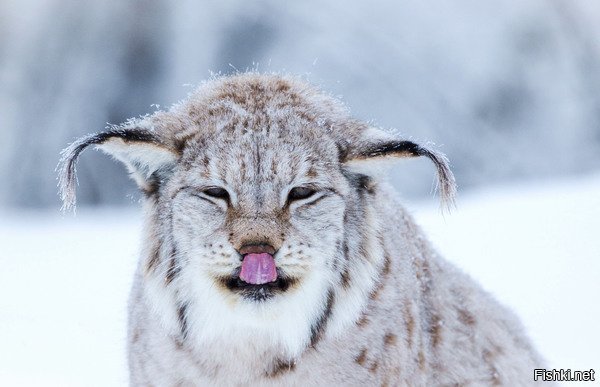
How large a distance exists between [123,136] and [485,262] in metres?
6.02

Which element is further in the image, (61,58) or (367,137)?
(61,58)

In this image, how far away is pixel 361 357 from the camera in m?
3.55

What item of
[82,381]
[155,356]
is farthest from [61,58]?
[155,356]

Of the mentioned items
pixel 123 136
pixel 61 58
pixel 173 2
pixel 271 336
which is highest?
pixel 173 2

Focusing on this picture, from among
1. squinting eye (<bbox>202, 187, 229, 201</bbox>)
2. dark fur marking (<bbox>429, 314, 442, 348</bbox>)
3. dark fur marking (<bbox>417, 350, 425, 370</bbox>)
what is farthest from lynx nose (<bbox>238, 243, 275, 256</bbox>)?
dark fur marking (<bbox>429, 314, 442, 348</bbox>)

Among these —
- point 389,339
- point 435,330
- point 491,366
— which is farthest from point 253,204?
point 491,366

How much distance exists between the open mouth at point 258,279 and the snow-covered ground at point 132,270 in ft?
10.2

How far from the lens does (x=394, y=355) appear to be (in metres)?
3.60

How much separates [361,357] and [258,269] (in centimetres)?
64

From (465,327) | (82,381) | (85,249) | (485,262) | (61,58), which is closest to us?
(465,327)

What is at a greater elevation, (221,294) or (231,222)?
(231,222)

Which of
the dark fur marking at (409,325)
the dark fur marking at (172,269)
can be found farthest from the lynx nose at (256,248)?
the dark fur marking at (409,325)

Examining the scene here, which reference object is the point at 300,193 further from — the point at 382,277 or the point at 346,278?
the point at 382,277

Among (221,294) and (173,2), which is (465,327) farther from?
(173,2)
